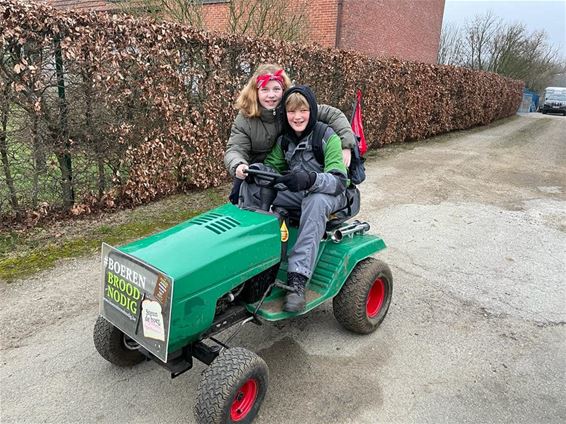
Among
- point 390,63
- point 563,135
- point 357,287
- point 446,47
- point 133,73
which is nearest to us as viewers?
point 357,287

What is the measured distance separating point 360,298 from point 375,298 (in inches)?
16.0

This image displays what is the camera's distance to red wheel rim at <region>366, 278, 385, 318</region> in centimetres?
335

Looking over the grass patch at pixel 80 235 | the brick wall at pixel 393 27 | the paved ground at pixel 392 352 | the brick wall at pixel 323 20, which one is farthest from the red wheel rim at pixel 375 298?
the brick wall at pixel 393 27

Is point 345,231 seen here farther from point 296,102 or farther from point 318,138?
point 296,102

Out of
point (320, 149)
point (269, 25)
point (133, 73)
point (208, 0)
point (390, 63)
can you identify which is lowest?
point (320, 149)

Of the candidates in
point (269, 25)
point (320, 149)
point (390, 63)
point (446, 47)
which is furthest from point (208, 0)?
point (446, 47)

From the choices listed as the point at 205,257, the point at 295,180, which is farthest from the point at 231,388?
the point at 295,180

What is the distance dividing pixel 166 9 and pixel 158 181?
5441mm

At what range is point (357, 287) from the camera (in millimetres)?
3061

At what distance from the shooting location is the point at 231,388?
213 centimetres

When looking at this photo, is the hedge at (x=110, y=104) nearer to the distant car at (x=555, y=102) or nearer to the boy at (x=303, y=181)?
the boy at (x=303, y=181)

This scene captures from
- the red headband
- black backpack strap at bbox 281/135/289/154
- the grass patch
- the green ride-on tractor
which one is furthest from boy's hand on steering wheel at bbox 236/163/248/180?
the grass patch

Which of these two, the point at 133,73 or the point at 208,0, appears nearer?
the point at 133,73

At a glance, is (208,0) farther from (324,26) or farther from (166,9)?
(166,9)
